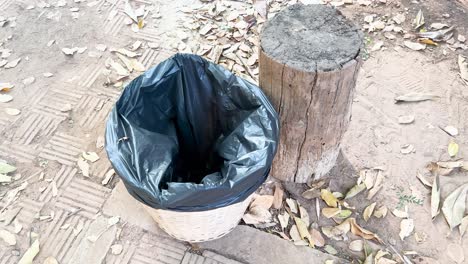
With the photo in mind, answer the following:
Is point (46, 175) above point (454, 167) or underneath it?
underneath

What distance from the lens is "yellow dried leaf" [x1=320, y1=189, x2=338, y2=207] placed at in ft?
6.59

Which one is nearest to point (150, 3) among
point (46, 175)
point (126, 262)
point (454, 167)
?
point (46, 175)

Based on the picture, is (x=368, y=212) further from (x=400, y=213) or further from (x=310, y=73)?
(x=310, y=73)

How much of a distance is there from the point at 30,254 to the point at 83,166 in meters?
0.49

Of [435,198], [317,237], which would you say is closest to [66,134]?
[317,237]

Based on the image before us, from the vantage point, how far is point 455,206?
1986 millimetres

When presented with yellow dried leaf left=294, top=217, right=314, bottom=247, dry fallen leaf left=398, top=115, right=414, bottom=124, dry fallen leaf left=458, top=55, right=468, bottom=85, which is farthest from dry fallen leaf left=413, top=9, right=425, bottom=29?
yellow dried leaf left=294, top=217, right=314, bottom=247

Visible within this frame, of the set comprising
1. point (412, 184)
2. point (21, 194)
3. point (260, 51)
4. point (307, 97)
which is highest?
point (260, 51)

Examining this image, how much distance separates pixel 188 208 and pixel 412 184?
1.17 metres

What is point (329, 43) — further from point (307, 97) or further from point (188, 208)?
point (188, 208)

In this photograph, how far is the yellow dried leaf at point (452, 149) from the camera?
85.8 inches

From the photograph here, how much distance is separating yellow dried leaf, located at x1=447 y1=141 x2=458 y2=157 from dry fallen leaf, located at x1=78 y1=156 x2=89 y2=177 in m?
1.79

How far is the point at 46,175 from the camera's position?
216cm

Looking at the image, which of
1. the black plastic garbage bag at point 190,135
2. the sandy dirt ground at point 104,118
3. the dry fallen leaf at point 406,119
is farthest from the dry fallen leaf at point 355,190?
the black plastic garbage bag at point 190,135
